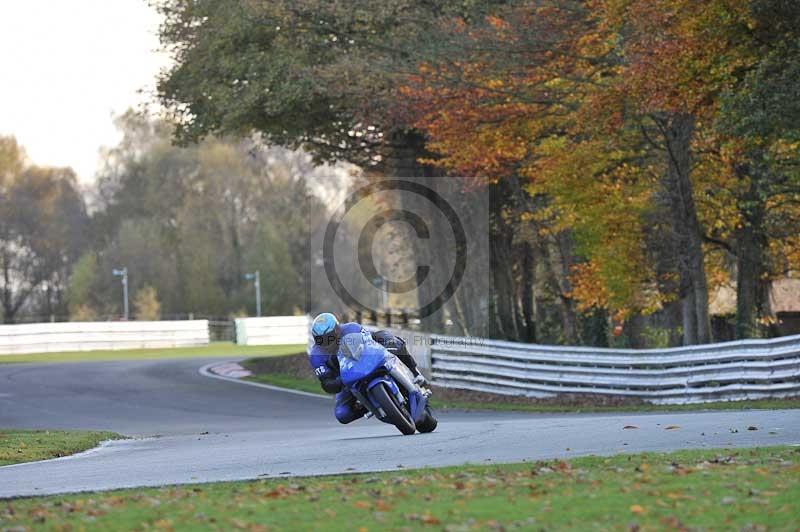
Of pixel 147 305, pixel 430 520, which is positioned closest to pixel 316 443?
pixel 430 520

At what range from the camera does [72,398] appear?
28.0 m

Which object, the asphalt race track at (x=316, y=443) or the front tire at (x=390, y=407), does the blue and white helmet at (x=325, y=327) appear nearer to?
the front tire at (x=390, y=407)

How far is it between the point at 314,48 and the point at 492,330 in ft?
37.1

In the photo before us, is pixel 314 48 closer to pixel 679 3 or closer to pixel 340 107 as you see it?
pixel 340 107

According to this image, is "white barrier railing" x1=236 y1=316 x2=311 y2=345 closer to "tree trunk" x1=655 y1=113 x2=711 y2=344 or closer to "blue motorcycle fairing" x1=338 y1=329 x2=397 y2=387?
"tree trunk" x1=655 y1=113 x2=711 y2=344

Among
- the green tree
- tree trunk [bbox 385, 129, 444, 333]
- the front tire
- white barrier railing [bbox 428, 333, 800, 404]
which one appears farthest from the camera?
the green tree

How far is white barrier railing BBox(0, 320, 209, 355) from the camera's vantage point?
48000 millimetres

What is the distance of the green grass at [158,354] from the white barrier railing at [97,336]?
4.40 ft

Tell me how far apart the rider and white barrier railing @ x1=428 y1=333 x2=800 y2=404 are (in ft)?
29.2

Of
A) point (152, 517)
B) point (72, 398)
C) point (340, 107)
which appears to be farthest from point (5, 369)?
point (152, 517)

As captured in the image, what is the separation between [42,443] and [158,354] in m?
30.2

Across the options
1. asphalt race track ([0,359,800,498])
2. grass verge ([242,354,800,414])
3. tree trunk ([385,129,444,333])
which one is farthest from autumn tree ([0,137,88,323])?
asphalt race track ([0,359,800,498])

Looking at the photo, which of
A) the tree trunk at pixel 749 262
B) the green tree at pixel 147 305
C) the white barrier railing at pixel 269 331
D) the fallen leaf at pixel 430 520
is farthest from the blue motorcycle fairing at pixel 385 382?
the green tree at pixel 147 305

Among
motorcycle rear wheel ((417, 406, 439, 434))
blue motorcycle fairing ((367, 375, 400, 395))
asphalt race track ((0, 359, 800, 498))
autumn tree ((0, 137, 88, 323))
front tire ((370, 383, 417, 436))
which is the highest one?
autumn tree ((0, 137, 88, 323))
